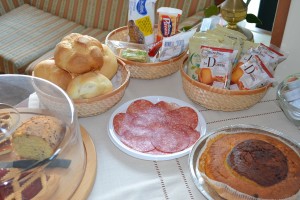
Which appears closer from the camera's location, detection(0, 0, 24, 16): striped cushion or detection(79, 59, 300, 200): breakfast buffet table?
detection(79, 59, 300, 200): breakfast buffet table

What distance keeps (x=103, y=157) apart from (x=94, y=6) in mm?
1458

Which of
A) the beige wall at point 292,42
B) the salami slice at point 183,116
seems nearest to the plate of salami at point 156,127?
the salami slice at point 183,116

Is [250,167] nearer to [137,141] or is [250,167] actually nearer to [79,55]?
[137,141]

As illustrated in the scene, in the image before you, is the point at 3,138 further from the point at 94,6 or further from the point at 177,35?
the point at 94,6

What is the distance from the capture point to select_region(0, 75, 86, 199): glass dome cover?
62 cm

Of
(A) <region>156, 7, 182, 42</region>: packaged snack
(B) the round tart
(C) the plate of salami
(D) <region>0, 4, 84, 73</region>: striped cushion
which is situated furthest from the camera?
(D) <region>0, 4, 84, 73</region>: striped cushion

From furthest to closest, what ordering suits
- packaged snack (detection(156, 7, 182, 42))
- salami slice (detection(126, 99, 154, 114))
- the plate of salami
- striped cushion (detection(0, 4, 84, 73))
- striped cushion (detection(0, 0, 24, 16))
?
striped cushion (detection(0, 0, 24, 16)) → striped cushion (detection(0, 4, 84, 73)) → packaged snack (detection(156, 7, 182, 42)) → salami slice (detection(126, 99, 154, 114)) → the plate of salami

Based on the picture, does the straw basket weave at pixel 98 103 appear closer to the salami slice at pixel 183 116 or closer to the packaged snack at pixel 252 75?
the salami slice at pixel 183 116

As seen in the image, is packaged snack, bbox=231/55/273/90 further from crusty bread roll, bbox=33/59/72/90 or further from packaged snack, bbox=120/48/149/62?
crusty bread roll, bbox=33/59/72/90

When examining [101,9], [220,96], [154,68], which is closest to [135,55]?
[154,68]

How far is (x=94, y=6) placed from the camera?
204cm

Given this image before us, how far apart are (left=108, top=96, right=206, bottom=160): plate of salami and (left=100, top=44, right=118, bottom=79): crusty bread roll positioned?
89 millimetres

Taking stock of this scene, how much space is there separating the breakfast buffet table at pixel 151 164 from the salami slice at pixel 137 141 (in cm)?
2

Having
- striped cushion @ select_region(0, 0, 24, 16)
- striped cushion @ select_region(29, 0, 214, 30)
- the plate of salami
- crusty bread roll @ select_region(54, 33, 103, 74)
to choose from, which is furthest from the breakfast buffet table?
striped cushion @ select_region(0, 0, 24, 16)
